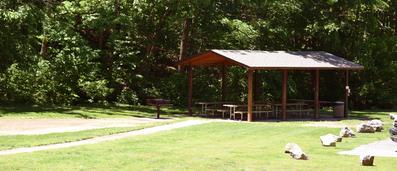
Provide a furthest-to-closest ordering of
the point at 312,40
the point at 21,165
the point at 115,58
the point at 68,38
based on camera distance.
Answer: the point at 312,40
the point at 115,58
the point at 68,38
the point at 21,165

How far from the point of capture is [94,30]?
3419 cm

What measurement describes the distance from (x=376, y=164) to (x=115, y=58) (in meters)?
23.0

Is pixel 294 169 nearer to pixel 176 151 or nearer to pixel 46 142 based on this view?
pixel 176 151

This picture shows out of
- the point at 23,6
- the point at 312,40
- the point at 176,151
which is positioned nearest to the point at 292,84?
the point at 312,40

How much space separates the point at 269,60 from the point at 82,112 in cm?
844

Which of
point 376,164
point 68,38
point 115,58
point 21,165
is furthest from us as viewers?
point 115,58

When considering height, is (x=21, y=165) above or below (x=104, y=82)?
below

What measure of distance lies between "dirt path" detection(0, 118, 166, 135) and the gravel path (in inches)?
336

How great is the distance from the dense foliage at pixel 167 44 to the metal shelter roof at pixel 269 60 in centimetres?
385

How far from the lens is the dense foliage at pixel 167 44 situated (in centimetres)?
2947

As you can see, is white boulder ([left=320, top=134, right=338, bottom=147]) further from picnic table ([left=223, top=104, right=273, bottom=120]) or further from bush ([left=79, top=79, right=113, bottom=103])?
bush ([left=79, top=79, right=113, bottom=103])

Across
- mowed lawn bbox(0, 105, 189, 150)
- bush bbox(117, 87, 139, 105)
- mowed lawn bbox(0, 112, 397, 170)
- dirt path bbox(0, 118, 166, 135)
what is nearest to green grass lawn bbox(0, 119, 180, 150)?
mowed lawn bbox(0, 105, 189, 150)

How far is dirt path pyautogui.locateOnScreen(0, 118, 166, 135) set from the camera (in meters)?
18.2

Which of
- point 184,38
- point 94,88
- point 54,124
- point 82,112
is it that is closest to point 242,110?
point 82,112
